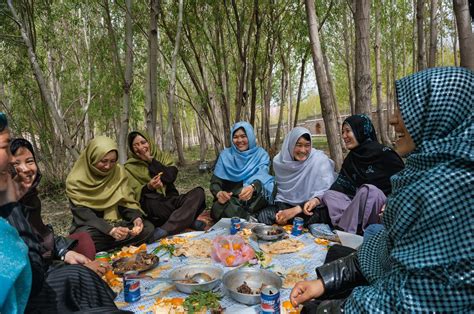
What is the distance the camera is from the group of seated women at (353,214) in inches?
45.4

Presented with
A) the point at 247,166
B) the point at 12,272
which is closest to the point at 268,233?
the point at 247,166

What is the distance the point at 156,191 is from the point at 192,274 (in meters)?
1.97

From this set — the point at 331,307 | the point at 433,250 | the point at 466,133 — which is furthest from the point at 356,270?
the point at 466,133

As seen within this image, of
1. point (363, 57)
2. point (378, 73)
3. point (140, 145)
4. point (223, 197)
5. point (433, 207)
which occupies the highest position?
point (378, 73)

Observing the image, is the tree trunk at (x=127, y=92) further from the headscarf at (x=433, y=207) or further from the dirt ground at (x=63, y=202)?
the headscarf at (x=433, y=207)

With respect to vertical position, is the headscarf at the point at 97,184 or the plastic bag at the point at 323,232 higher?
the headscarf at the point at 97,184

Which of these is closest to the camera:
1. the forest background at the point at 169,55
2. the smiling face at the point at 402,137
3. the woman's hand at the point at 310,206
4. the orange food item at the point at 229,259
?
the smiling face at the point at 402,137

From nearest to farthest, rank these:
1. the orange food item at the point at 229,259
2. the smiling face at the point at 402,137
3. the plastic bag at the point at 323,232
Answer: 1. the smiling face at the point at 402,137
2. the orange food item at the point at 229,259
3. the plastic bag at the point at 323,232

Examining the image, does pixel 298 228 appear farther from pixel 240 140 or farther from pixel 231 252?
pixel 240 140

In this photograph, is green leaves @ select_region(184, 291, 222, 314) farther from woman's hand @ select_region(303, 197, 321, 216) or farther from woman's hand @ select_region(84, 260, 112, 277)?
woman's hand @ select_region(303, 197, 321, 216)

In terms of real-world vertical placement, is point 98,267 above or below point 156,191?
below

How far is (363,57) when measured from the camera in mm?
4238

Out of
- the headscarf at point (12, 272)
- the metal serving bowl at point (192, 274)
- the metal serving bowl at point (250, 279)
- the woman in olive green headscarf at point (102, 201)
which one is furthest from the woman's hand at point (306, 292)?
the woman in olive green headscarf at point (102, 201)

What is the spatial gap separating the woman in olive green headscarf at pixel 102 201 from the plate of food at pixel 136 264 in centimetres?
55
